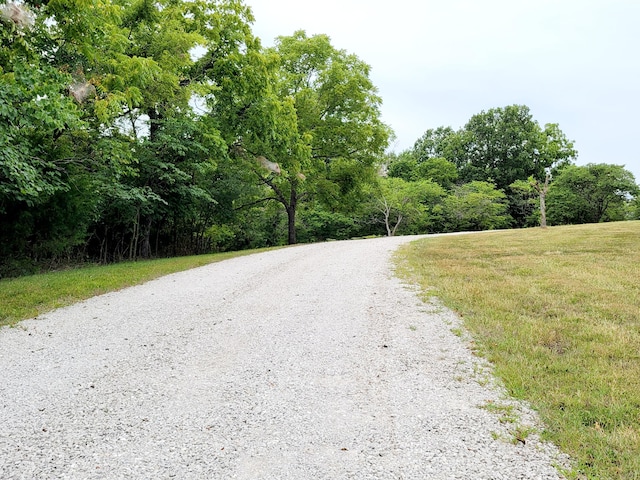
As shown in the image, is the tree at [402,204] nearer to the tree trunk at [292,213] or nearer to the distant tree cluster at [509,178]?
the distant tree cluster at [509,178]

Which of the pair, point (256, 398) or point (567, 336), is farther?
point (567, 336)

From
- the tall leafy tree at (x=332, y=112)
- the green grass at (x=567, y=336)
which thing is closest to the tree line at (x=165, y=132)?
the tall leafy tree at (x=332, y=112)

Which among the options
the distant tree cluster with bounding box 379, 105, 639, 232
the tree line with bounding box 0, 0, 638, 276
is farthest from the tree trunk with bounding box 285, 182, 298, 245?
the distant tree cluster with bounding box 379, 105, 639, 232

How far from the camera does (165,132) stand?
12.3m

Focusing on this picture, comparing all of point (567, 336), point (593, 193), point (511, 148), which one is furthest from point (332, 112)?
point (511, 148)

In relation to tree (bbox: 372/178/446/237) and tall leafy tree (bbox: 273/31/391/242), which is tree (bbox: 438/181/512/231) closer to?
tree (bbox: 372/178/446/237)

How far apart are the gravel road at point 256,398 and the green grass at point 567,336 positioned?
0.22 m

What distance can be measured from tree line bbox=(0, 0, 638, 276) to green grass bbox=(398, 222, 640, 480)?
280 inches

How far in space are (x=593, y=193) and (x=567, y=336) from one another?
3489 cm

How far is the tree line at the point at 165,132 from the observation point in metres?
7.18

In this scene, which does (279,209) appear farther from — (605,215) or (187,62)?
(605,215)

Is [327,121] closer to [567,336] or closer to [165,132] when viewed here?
[165,132]

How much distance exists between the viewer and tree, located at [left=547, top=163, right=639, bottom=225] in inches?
1221

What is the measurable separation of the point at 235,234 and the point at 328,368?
1780 centimetres
